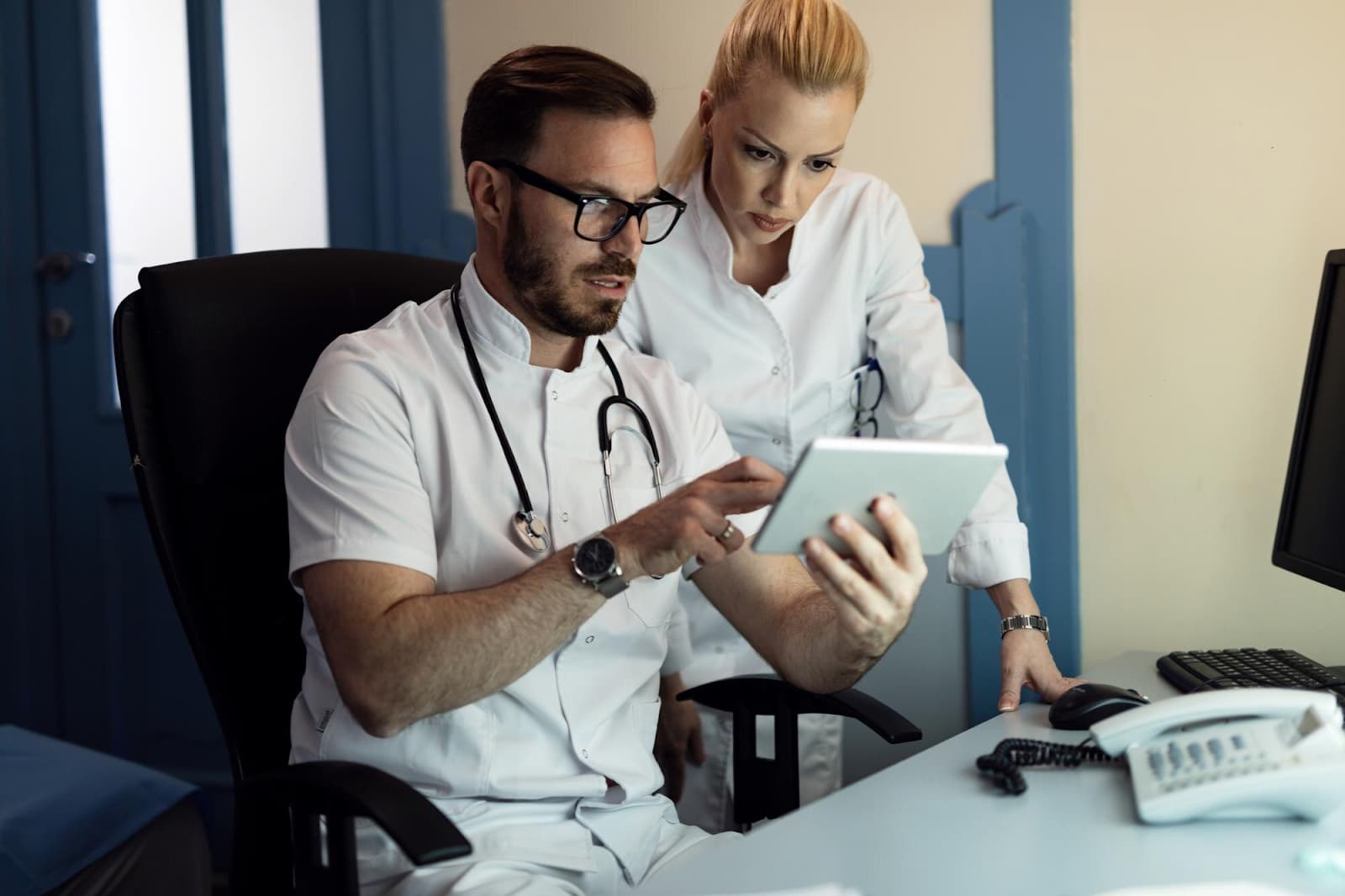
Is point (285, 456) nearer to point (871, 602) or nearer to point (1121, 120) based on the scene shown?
point (871, 602)

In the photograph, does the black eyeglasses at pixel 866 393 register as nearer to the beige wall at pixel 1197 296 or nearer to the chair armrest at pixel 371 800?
the beige wall at pixel 1197 296

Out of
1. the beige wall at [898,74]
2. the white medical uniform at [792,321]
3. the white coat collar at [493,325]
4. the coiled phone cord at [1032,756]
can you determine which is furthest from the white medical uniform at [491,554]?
the beige wall at [898,74]

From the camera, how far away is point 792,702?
57.9 inches

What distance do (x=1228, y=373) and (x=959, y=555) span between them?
0.63 metres

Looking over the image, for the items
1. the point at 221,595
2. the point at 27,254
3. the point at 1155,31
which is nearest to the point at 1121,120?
the point at 1155,31

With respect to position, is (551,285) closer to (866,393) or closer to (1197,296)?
(866,393)

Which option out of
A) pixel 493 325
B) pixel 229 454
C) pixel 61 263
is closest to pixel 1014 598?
pixel 493 325

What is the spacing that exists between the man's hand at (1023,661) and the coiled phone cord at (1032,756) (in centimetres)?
23

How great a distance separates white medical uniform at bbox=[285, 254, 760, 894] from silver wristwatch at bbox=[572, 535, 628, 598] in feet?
0.48

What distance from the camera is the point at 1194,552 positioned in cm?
201

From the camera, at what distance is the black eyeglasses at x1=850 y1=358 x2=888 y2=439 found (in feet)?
6.14

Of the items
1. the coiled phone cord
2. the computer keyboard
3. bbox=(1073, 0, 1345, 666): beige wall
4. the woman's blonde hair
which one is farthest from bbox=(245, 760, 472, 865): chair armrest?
bbox=(1073, 0, 1345, 666): beige wall

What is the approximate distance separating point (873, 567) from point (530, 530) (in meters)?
0.43

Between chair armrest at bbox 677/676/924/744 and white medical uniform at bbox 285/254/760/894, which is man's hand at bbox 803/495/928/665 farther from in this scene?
white medical uniform at bbox 285/254/760/894
